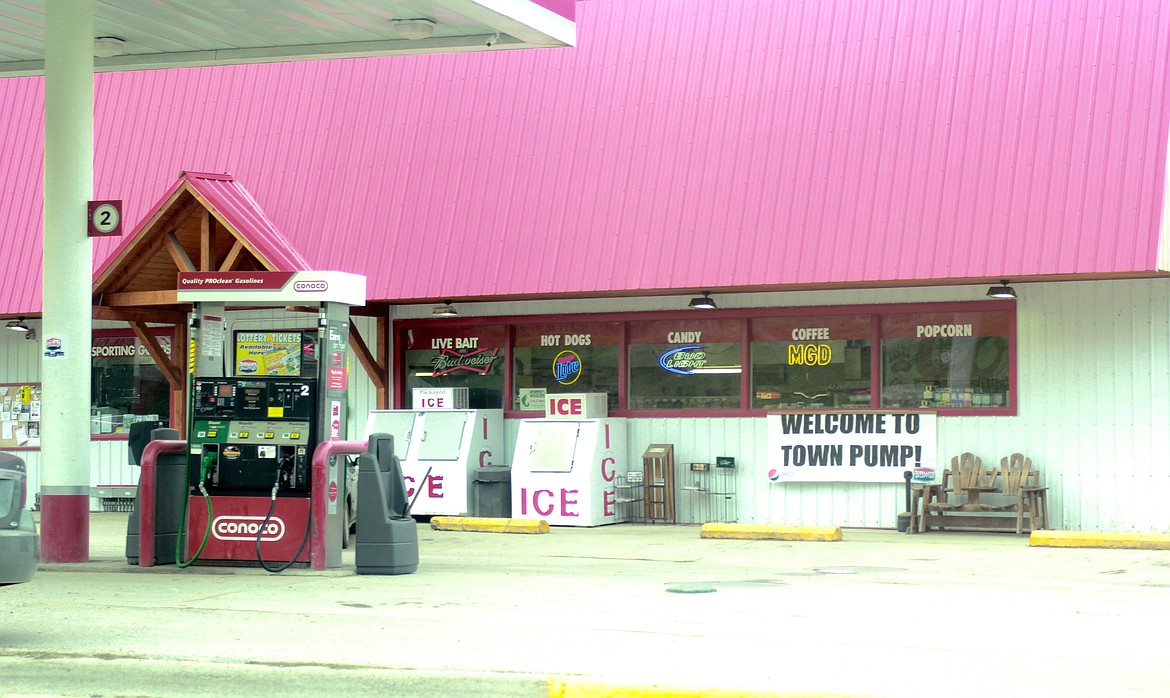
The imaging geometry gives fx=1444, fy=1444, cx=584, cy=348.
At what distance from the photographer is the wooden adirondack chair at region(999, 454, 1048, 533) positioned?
1620 cm

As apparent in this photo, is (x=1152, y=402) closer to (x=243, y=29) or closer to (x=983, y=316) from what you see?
(x=983, y=316)

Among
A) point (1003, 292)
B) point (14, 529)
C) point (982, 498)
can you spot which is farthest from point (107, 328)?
point (14, 529)

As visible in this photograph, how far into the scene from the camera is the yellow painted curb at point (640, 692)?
730 cm

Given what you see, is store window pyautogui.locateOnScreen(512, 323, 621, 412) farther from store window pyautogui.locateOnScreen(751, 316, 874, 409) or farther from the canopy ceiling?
the canopy ceiling

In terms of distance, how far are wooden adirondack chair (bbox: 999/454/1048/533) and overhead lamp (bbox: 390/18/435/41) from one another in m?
8.02

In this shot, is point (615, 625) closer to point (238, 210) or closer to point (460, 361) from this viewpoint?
point (238, 210)

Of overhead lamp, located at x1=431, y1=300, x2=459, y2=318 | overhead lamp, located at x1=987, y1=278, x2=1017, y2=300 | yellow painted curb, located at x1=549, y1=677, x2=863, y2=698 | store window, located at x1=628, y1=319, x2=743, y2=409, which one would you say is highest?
overhead lamp, located at x1=987, y1=278, x2=1017, y2=300

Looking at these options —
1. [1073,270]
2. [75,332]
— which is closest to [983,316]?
[1073,270]

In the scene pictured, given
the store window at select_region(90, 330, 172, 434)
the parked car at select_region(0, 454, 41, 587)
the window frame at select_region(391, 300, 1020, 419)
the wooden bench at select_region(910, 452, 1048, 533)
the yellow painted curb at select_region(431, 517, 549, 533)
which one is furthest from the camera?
the store window at select_region(90, 330, 172, 434)

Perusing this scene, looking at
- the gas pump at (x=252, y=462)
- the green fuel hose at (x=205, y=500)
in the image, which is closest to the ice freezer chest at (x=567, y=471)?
the gas pump at (x=252, y=462)

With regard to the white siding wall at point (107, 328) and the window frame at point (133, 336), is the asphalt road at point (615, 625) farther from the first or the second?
the window frame at point (133, 336)

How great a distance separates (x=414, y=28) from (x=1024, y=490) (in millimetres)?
8342

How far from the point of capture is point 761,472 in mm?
18078

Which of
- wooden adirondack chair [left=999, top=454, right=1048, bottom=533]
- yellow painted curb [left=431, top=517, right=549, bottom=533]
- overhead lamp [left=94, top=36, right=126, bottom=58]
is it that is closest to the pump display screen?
overhead lamp [left=94, top=36, right=126, bottom=58]
